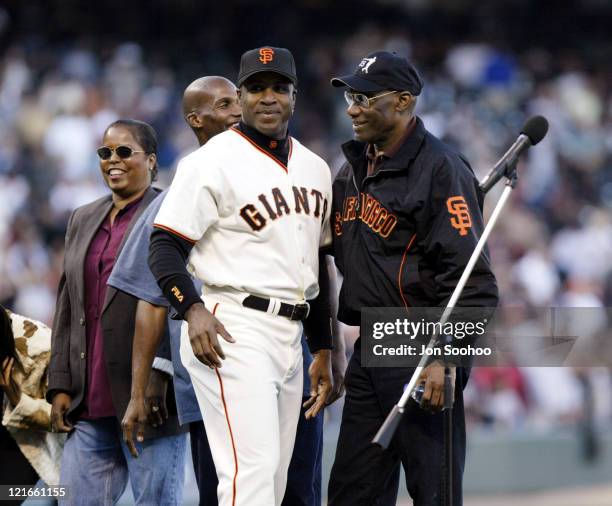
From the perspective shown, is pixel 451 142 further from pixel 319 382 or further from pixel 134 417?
pixel 134 417

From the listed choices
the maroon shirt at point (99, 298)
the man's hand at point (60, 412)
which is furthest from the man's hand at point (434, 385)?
the man's hand at point (60, 412)

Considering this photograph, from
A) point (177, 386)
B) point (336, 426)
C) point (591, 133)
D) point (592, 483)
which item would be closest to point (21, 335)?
point (177, 386)

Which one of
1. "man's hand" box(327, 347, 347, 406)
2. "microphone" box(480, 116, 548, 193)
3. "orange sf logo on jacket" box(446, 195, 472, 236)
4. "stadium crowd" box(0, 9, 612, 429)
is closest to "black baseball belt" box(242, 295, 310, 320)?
"man's hand" box(327, 347, 347, 406)

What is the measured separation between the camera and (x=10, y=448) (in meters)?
5.36

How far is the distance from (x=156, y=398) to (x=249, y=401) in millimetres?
662

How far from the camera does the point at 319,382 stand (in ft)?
16.0

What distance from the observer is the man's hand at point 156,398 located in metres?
4.95

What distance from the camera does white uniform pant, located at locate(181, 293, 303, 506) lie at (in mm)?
4387

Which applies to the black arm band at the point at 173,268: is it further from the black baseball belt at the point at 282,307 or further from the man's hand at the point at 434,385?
the man's hand at the point at 434,385

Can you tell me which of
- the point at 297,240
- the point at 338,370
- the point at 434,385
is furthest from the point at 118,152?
the point at 434,385

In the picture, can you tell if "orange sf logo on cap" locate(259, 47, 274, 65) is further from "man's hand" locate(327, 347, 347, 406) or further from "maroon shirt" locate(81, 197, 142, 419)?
"man's hand" locate(327, 347, 347, 406)

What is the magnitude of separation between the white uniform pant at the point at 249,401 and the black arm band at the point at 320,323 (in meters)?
0.25

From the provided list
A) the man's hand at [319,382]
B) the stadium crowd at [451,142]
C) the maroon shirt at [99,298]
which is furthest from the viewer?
the stadium crowd at [451,142]

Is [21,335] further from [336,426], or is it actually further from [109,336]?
[336,426]
